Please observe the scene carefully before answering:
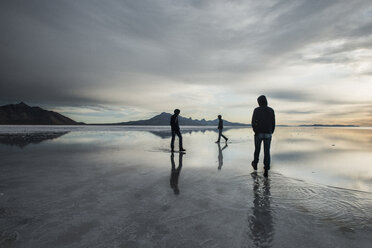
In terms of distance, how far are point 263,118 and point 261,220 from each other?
4.07 m

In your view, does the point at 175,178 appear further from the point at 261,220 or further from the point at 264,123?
the point at 264,123

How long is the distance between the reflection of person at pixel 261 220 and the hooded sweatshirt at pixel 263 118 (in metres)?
2.38

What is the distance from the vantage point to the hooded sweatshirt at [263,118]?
636cm

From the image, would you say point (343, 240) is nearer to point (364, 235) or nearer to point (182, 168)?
point (364, 235)

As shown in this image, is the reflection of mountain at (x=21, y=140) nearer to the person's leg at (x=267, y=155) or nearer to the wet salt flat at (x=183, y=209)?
the wet salt flat at (x=183, y=209)

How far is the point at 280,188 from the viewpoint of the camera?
15.5 ft

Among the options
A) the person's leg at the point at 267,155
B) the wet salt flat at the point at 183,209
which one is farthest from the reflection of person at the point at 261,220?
the person's leg at the point at 267,155

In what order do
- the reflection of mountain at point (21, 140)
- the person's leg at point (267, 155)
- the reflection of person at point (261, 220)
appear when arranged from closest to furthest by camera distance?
Result: 1. the reflection of person at point (261, 220)
2. the person's leg at point (267, 155)
3. the reflection of mountain at point (21, 140)

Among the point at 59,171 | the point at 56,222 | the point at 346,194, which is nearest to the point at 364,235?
the point at 346,194

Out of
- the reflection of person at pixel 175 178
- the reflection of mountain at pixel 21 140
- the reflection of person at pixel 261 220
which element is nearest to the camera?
the reflection of person at pixel 261 220

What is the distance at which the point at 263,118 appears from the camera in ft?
21.1

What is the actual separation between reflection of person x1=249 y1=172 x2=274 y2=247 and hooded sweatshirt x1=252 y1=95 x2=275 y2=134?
2384mm

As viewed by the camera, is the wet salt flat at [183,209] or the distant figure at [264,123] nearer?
the wet salt flat at [183,209]

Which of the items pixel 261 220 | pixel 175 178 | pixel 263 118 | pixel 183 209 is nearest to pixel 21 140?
pixel 175 178
